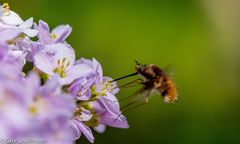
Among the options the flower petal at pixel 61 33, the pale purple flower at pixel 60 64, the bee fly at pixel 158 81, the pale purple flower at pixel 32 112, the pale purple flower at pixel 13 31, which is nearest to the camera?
the pale purple flower at pixel 32 112

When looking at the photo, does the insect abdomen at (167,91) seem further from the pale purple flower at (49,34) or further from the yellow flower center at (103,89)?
the pale purple flower at (49,34)

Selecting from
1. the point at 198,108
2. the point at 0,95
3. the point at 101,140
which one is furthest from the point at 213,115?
the point at 0,95

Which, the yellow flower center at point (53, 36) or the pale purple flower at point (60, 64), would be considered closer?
the pale purple flower at point (60, 64)

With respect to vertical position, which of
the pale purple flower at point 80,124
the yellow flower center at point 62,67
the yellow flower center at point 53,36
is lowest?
the pale purple flower at point 80,124

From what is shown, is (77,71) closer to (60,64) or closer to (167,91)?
(60,64)

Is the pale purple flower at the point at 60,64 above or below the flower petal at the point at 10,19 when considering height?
below

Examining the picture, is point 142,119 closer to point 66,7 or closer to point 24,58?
point 66,7

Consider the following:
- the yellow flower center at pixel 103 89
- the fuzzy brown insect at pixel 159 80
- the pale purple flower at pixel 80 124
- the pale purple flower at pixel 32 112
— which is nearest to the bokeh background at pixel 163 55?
the fuzzy brown insect at pixel 159 80

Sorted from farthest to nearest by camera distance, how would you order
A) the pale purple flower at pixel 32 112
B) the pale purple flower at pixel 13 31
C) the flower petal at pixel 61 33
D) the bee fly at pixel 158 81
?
the bee fly at pixel 158 81 → the flower petal at pixel 61 33 → the pale purple flower at pixel 13 31 → the pale purple flower at pixel 32 112
